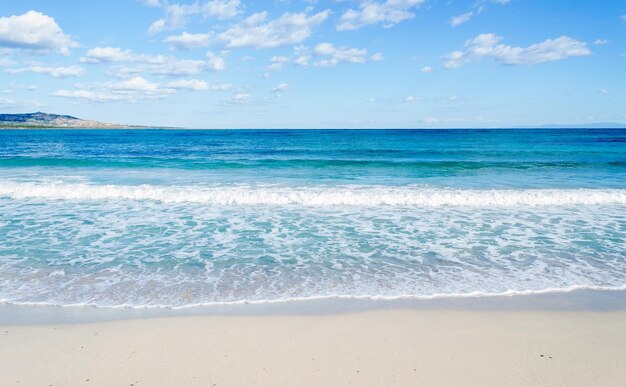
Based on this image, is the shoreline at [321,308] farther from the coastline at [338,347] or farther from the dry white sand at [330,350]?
the dry white sand at [330,350]

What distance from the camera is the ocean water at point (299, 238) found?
7.07 metres

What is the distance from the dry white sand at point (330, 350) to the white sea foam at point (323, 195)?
29.9ft

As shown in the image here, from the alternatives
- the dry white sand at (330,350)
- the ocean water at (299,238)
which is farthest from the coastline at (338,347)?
the ocean water at (299,238)

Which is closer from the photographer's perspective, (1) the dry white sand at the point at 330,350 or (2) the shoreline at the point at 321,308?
(1) the dry white sand at the point at 330,350

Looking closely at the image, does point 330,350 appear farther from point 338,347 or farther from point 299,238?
point 299,238

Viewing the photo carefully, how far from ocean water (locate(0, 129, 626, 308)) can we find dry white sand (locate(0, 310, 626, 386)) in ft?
2.92

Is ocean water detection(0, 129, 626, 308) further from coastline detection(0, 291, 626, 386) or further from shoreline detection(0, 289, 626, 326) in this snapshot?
coastline detection(0, 291, 626, 386)

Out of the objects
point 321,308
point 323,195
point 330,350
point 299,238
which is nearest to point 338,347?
point 330,350

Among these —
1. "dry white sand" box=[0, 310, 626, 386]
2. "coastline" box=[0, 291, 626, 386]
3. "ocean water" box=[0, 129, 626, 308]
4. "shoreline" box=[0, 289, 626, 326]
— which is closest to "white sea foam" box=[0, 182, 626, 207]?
"ocean water" box=[0, 129, 626, 308]

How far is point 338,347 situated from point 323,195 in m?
10.9

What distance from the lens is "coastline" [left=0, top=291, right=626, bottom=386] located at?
4.49 m

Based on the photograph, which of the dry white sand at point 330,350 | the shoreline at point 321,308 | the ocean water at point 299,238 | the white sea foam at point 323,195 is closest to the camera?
the dry white sand at point 330,350

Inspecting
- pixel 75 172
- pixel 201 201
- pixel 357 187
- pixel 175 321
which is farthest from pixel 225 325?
pixel 75 172

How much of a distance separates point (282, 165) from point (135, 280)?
20759 millimetres
